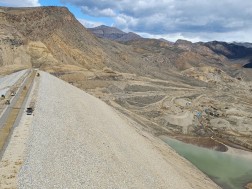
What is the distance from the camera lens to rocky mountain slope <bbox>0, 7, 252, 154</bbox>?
8069 cm

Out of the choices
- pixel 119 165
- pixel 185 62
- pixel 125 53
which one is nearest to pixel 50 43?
pixel 125 53

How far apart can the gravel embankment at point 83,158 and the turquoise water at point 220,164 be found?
602 centimetres

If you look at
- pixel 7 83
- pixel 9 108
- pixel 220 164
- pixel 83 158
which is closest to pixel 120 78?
pixel 7 83

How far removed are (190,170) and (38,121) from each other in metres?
21.2

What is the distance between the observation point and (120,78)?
122 metres

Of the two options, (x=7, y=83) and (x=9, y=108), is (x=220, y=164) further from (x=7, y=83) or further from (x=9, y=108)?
(x=7, y=83)

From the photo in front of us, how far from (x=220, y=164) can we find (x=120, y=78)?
68.7 metres

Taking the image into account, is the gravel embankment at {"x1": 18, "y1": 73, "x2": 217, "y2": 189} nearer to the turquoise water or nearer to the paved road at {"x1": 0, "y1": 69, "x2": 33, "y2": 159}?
the paved road at {"x1": 0, "y1": 69, "x2": 33, "y2": 159}

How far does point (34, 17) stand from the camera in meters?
126

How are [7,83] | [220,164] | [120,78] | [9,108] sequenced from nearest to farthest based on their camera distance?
[9,108] → [220,164] → [7,83] → [120,78]

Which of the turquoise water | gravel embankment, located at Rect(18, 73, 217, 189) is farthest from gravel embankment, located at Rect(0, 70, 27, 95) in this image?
the turquoise water

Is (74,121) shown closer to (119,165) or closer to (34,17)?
(119,165)

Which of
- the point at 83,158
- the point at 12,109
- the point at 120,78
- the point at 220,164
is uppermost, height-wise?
the point at 12,109

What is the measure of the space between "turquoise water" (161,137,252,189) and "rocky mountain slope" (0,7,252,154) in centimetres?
735
